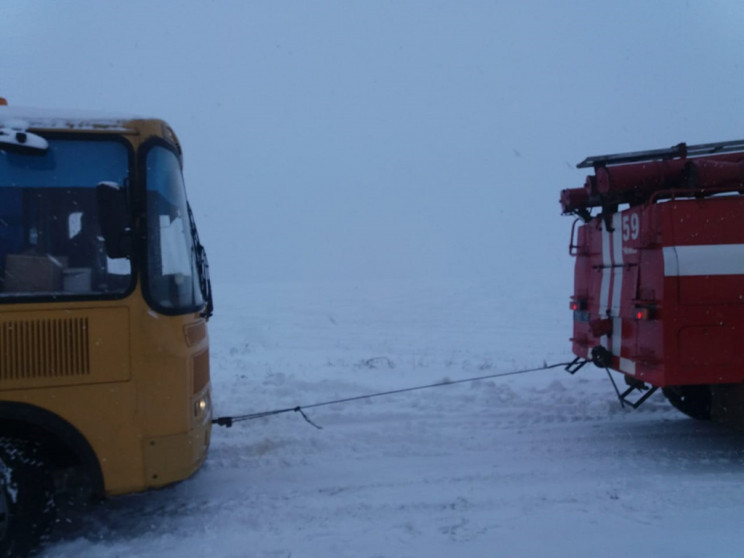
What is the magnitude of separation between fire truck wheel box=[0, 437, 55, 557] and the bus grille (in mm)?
507

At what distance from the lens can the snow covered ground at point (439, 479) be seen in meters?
4.09

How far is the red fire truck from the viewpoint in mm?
5289

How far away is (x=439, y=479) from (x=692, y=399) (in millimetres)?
3319

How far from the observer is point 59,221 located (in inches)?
157

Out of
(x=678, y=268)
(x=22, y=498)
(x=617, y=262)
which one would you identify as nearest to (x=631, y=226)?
(x=617, y=262)

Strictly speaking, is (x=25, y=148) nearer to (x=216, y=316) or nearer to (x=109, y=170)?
(x=109, y=170)

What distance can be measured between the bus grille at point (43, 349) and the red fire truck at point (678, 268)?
A: 4603 millimetres

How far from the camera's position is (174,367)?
4102 millimetres

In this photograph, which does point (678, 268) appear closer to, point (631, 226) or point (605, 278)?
point (631, 226)

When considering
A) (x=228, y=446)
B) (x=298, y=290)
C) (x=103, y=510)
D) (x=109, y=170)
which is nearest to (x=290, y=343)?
(x=228, y=446)

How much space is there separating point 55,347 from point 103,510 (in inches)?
63.6

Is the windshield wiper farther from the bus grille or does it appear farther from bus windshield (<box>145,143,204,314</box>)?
the bus grille

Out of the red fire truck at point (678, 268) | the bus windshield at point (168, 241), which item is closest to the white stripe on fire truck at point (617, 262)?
the red fire truck at point (678, 268)

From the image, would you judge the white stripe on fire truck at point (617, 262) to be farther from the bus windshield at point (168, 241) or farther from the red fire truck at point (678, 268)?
the bus windshield at point (168, 241)
